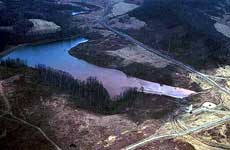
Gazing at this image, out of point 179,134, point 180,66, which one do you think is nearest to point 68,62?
point 180,66

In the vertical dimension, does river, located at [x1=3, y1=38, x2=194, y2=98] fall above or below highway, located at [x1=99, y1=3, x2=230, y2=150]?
below

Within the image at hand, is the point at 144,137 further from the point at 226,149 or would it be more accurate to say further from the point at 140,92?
the point at 140,92

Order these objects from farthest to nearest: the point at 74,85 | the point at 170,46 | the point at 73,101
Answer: the point at 170,46, the point at 74,85, the point at 73,101

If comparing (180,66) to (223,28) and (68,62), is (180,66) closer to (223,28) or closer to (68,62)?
(68,62)

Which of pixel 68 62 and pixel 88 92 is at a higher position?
pixel 88 92

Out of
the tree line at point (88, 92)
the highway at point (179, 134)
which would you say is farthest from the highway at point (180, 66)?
the tree line at point (88, 92)

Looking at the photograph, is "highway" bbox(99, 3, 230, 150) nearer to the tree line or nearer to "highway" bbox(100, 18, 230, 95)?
"highway" bbox(100, 18, 230, 95)

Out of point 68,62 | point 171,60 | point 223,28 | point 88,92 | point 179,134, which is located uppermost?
point 223,28

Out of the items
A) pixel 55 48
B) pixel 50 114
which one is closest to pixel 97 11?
pixel 55 48

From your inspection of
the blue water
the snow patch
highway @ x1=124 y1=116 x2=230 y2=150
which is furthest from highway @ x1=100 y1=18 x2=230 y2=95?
the snow patch

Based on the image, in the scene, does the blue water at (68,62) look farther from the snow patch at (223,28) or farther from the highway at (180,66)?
the snow patch at (223,28)

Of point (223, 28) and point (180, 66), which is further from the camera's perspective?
point (223, 28)
